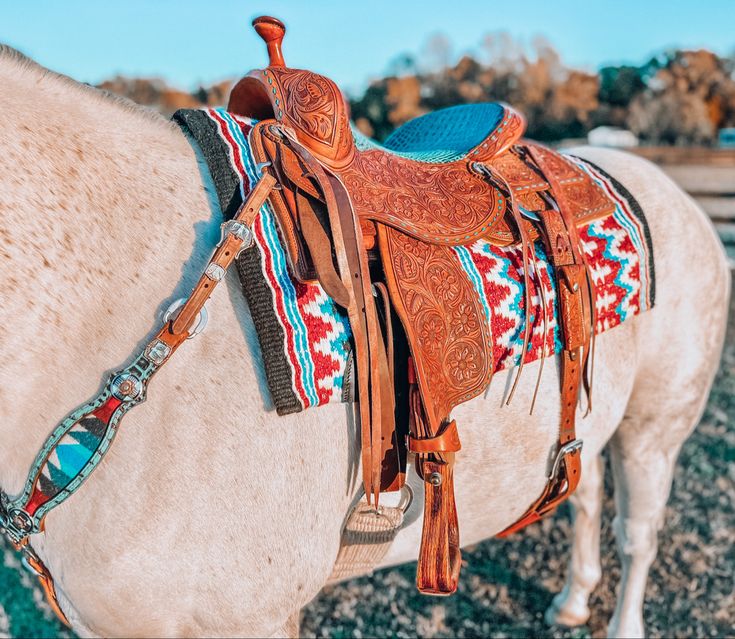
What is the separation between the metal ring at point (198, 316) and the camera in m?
1.07

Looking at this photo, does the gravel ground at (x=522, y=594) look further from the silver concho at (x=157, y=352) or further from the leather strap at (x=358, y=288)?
the silver concho at (x=157, y=352)

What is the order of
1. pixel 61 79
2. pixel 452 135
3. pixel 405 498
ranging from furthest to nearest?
pixel 452 135 < pixel 405 498 < pixel 61 79

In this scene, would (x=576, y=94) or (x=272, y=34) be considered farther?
(x=576, y=94)

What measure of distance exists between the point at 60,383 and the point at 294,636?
0.84 metres

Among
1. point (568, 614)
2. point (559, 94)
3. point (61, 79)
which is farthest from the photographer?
point (559, 94)

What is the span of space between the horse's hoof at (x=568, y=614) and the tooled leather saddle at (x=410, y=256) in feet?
3.67

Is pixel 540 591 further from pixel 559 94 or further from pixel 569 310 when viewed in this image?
pixel 559 94

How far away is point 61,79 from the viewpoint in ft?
3.86

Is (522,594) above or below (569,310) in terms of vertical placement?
below

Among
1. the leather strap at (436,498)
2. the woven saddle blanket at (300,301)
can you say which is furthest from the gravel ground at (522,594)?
the woven saddle blanket at (300,301)

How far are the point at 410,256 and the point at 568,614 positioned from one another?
6.35 feet

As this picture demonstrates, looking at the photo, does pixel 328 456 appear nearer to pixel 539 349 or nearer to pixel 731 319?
pixel 539 349

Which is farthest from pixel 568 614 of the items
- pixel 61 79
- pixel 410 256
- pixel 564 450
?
pixel 61 79

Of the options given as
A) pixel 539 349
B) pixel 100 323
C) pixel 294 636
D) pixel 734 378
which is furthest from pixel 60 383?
pixel 734 378
